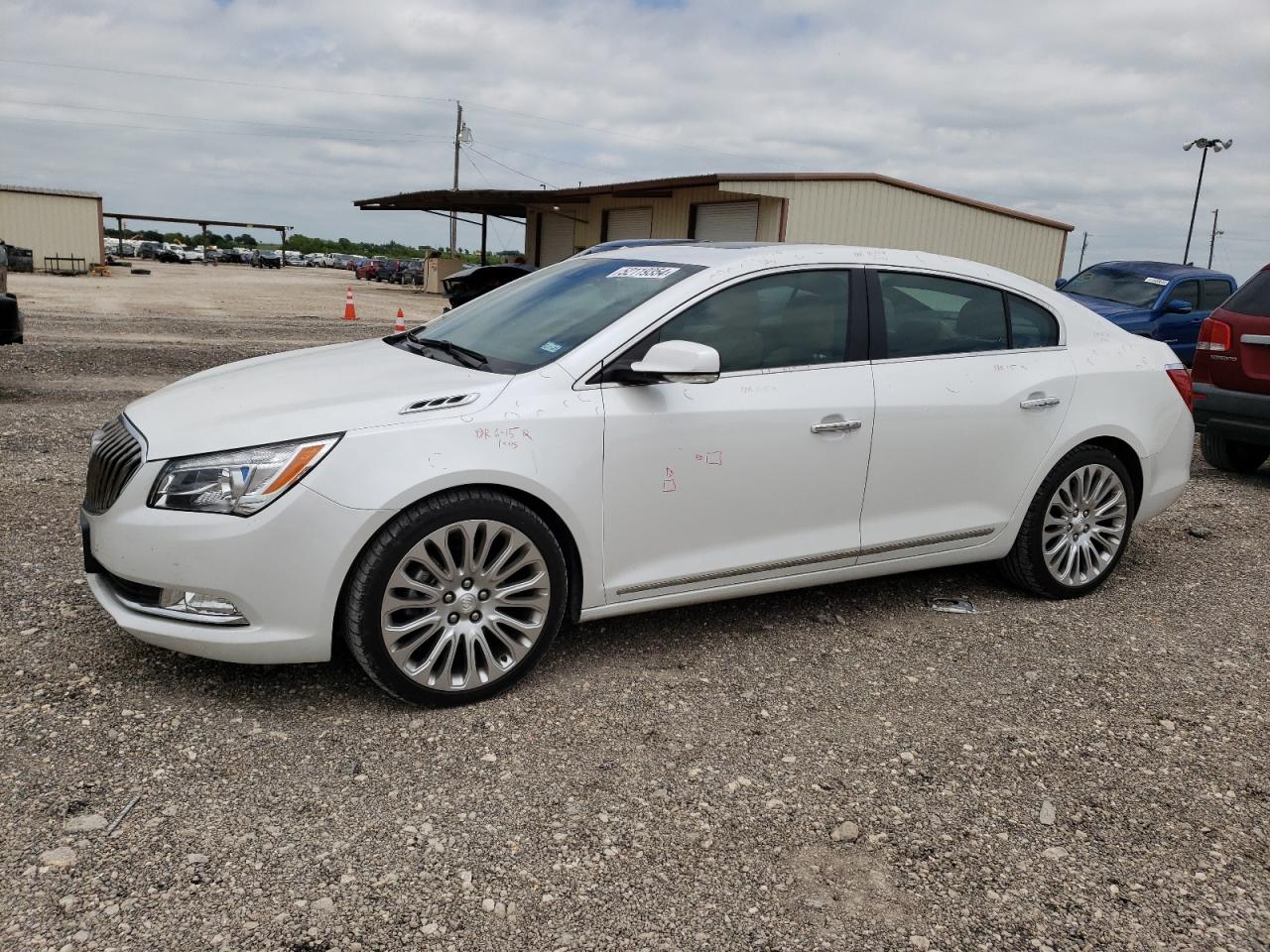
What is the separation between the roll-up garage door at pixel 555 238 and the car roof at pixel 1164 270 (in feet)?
76.1

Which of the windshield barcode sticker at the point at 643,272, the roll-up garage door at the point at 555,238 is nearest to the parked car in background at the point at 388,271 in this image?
the roll-up garage door at the point at 555,238

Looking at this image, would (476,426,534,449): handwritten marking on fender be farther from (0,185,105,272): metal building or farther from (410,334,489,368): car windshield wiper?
(0,185,105,272): metal building

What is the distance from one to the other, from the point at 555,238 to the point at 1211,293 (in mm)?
26232

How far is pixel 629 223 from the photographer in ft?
99.8

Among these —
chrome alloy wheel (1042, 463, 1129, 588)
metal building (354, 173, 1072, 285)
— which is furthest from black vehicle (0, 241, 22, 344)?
metal building (354, 173, 1072, 285)

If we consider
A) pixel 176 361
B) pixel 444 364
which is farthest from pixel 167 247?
pixel 444 364

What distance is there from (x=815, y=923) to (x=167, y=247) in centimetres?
7274

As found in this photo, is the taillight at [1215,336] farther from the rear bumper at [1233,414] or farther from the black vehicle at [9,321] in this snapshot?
the black vehicle at [9,321]

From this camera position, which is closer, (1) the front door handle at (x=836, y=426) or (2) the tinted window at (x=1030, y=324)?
(1) the front door handle at (x=836, y=426)

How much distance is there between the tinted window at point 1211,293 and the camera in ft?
44.3

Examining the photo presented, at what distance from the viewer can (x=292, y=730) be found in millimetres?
3365

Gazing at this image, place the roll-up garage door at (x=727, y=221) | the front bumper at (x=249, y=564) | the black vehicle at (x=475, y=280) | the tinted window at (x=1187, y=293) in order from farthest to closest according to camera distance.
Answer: the roll-up garage door at (x=727, y=221), the black vehicle at (x=475, y=280), the tinted window at (x=1187, y=293), the front bumper at (x=249, y=564)

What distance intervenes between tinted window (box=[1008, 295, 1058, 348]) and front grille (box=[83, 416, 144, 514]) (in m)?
3.67

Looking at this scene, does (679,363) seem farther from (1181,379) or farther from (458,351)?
(1181,379)
